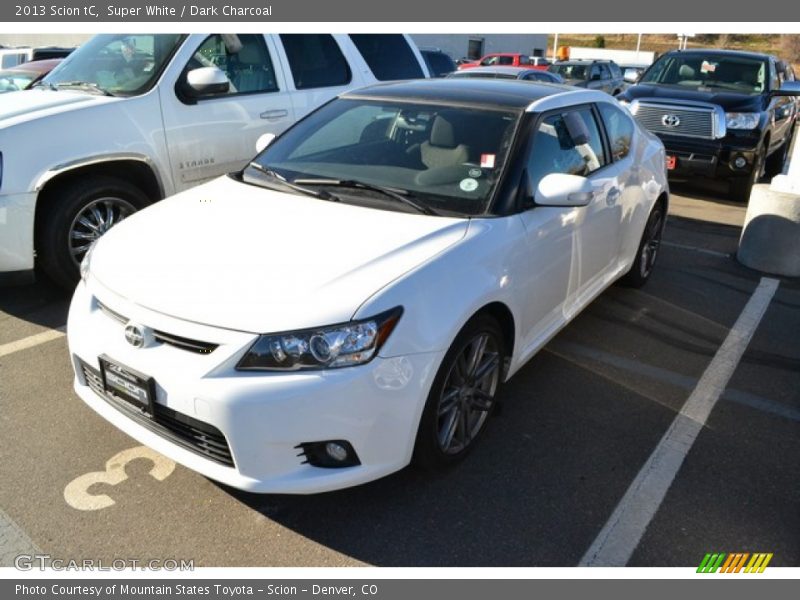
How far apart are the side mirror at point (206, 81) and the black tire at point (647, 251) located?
133 inches

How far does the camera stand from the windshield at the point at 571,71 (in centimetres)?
2177

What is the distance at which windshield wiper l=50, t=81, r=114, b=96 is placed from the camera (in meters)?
4.82

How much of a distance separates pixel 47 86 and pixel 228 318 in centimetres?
384

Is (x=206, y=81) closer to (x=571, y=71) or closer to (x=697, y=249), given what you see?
(x=697, y=249)

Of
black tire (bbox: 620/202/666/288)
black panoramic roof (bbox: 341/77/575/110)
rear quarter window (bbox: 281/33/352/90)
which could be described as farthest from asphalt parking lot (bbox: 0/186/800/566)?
rear quarter window (bbox: 281/33/352/90)

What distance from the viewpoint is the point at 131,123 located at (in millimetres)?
4648

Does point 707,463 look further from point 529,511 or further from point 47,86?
point 47,86

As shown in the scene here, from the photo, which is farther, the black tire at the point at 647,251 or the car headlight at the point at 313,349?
the black tire at the point at 647,251

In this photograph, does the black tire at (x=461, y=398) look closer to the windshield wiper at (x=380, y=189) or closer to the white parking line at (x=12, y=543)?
the windshield wiper at (x=380, y=189)

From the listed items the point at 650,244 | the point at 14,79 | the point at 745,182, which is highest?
the point at 14,79

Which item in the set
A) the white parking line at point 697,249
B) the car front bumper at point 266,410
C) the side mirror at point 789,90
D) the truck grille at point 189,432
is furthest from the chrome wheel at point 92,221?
the side mirror at point 789,90

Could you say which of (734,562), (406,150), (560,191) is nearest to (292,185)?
(406,150)

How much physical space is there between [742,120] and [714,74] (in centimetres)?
144

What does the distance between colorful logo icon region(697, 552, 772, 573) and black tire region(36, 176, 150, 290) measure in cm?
412
